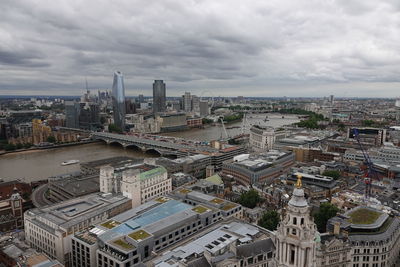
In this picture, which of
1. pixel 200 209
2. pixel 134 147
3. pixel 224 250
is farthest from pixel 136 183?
pixel 134 147

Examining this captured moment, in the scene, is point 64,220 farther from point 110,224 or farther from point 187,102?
point 187,102

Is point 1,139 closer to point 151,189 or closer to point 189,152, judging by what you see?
point 189,152

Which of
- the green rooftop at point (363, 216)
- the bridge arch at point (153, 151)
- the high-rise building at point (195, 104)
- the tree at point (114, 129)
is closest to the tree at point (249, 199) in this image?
the green rooftop at point (363, 216)

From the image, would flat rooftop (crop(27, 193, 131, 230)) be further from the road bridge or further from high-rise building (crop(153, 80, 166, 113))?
high-rise building (crop(153, 80, 166, 113))

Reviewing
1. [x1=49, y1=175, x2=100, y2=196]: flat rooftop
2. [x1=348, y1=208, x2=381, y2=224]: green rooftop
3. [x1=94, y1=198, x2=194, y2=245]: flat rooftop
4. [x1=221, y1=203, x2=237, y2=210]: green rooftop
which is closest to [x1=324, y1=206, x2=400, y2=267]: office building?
[x1=348, y1=208, x2=381, y2=224]: green rooftop

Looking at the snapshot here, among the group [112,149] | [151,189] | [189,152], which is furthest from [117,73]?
[151,189]
